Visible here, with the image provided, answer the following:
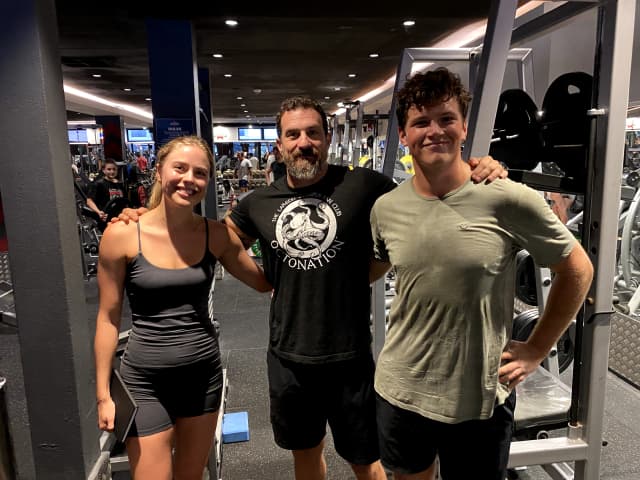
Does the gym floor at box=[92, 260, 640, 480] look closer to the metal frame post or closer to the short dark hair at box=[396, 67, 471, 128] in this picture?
the metal frame post

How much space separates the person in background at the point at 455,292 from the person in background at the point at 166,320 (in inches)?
25.3

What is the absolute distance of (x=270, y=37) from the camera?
555 centimetres

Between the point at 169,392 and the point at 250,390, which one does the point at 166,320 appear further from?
the point at 250,390

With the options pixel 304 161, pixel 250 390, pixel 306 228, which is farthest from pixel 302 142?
pixel 250 390

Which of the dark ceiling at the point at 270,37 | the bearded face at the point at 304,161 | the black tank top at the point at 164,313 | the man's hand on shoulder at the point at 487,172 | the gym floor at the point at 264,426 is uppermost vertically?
the dark ceiling at the point at 270,37

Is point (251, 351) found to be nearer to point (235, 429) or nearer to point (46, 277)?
point (235, 429)

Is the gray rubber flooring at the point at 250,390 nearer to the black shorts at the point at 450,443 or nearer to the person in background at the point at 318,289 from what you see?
the person in background at the point at 318,289

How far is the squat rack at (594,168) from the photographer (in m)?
1.48

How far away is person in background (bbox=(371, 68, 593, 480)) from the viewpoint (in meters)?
1.22

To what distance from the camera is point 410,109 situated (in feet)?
4.10

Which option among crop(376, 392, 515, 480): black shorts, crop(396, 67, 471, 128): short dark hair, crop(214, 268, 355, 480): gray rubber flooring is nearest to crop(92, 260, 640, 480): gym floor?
crop(214, 268, 355, 480): gray rubber flooring

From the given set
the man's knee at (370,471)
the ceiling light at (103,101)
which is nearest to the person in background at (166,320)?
the man's knee at (370,471)

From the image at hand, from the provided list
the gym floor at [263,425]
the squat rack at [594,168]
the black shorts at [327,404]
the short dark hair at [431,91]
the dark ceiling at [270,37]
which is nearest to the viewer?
the short dark hair at [431,91]

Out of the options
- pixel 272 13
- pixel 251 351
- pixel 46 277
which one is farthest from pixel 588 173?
pixel 272 13
